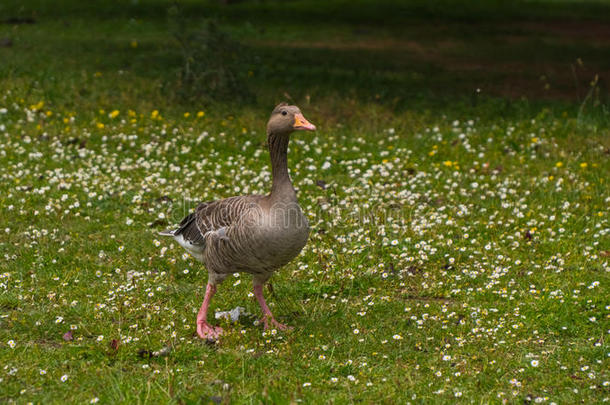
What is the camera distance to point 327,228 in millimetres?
10195

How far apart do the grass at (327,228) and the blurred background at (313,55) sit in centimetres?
Result: 14

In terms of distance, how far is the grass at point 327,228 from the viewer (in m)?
6.41

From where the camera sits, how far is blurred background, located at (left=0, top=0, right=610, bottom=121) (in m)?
15.8

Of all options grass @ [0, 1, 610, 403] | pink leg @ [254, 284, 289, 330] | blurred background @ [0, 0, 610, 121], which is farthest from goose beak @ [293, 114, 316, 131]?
blurred background @ [0, 0, 610, 121]

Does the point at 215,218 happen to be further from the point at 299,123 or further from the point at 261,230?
the point at 299,123

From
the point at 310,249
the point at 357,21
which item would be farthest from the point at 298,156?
the point at 357,21

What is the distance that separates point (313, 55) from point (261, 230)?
14.6 meters

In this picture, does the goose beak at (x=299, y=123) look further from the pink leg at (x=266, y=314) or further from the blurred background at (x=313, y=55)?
the blurred background at (x=313, y=55)

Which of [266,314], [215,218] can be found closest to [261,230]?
[215,218]

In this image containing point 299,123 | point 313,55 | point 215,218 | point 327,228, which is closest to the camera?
point 299,123

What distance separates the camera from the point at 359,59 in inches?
805

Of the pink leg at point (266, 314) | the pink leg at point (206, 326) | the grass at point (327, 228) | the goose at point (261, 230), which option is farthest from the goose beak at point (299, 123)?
the grass at point (327, 228)

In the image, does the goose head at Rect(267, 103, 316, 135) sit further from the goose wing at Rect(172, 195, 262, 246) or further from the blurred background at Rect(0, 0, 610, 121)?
the blurred background at Rect(0, 0, 610, 121)

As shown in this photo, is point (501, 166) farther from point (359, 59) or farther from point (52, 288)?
point (359, 59)
